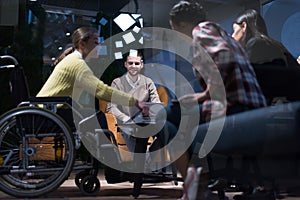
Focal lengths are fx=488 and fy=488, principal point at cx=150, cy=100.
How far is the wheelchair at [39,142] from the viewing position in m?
2.12

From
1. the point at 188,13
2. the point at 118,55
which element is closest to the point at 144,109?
the point at 188,13

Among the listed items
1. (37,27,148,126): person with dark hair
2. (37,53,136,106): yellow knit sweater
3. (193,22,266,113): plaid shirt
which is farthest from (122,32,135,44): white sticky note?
(193,22,266,113): plaid shirt

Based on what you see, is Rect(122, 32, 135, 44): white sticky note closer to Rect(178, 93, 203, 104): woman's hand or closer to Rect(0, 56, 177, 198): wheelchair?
Rect(0, 56, 177, 198): wheelchair

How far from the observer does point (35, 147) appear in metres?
2.20

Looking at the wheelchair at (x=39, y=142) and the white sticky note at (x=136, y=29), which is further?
the white sticky note at (x=136, y=29)

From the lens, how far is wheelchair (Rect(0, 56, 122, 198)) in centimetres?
212

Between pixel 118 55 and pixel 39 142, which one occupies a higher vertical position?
pixel 118 55

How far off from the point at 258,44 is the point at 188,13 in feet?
1.28

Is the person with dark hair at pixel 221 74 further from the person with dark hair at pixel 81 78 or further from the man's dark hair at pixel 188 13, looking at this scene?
the person with dark hair at pixel 81 78

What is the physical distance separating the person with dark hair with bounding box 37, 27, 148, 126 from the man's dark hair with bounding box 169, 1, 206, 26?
936 millimetres

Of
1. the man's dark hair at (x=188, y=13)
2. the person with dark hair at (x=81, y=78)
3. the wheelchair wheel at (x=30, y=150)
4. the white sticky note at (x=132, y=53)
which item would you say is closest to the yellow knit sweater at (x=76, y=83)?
the person with dark hair at (x=81, y=78)

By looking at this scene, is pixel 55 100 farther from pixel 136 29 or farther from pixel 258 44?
pixel 136 29

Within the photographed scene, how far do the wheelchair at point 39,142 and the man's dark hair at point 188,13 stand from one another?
121 cm

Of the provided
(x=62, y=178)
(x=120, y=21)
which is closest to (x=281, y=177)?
(x=62, y=178)
